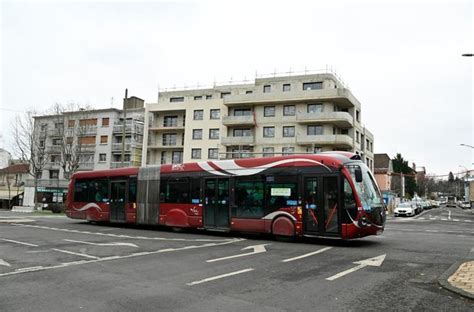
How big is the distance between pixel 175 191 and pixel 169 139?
144ft

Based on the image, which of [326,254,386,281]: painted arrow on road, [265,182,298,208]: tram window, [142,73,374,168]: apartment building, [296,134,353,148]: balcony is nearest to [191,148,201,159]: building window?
[142,73,374,168]: apartment building

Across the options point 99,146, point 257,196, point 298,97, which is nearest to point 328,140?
point 298,97

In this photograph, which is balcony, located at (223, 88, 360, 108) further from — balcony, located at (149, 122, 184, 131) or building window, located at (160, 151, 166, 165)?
building window, located at (160, 151, 166, 165)

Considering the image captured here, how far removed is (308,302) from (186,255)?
560cm

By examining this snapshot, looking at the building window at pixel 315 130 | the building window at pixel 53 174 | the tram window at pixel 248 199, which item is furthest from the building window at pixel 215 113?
the tram window at pixel 248 199

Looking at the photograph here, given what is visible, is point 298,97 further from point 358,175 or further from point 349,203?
point 349,203

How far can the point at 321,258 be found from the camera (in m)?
11.0

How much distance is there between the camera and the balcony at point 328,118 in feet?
163

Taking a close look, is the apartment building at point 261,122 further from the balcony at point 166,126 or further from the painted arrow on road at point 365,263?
the painted arrow on road at point 365,263

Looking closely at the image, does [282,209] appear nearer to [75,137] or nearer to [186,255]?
[186,255]

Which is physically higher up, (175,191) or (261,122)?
(261,122)

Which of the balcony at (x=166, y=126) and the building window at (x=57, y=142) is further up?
the balcony at (x=166, y=126)

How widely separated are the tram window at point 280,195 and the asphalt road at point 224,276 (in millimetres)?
1557

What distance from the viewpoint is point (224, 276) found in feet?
27.5
